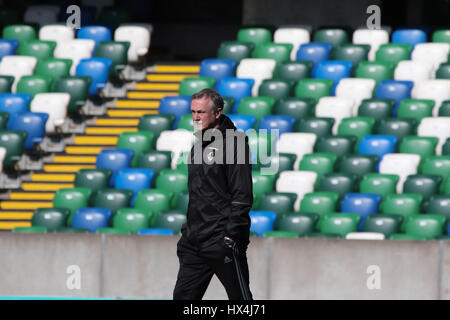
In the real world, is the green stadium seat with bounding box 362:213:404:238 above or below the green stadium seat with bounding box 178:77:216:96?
below

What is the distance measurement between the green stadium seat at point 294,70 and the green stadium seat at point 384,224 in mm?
3569

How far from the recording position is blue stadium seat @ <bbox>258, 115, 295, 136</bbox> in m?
14.0

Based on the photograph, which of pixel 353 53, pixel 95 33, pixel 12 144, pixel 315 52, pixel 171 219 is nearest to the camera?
pixel 171 219

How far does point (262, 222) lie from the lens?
12.2 metres

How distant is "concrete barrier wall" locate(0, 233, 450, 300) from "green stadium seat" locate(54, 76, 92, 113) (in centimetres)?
418

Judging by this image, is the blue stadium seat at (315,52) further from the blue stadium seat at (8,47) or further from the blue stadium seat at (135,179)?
the blue stadium seat at (8,47)

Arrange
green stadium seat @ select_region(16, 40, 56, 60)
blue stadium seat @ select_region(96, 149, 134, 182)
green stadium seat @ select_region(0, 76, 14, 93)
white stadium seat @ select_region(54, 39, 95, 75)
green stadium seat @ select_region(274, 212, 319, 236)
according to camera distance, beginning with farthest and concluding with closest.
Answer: green stadium seat @ select_region(16, 40, 56, 60) → white stadium seat @ select_region(54, 39, 95, 75) → green stadium seat @ select_region(0, 76, 14, 93) → blue stadium seat @ select_region(96, 149, 134, 182) → green stadium seat @ select_region(274, 212, 319, 236)

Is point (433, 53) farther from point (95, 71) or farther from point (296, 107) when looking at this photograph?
point (95, 71)

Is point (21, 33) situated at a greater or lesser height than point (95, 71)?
greater

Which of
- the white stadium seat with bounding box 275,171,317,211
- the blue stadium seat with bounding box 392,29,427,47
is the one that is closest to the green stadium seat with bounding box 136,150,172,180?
the white stadium seat with bounding box 275,171,317,211

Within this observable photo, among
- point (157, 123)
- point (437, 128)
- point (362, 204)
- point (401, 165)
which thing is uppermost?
point (157, 123)

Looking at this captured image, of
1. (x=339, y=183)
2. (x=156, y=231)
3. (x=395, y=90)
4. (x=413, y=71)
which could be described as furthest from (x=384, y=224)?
(x=413, y=71)

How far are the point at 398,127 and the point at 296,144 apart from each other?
1228mm

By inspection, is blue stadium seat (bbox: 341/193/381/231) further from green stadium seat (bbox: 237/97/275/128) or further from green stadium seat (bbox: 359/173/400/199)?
green stadium seat (bbox: 237/97/275/128)
